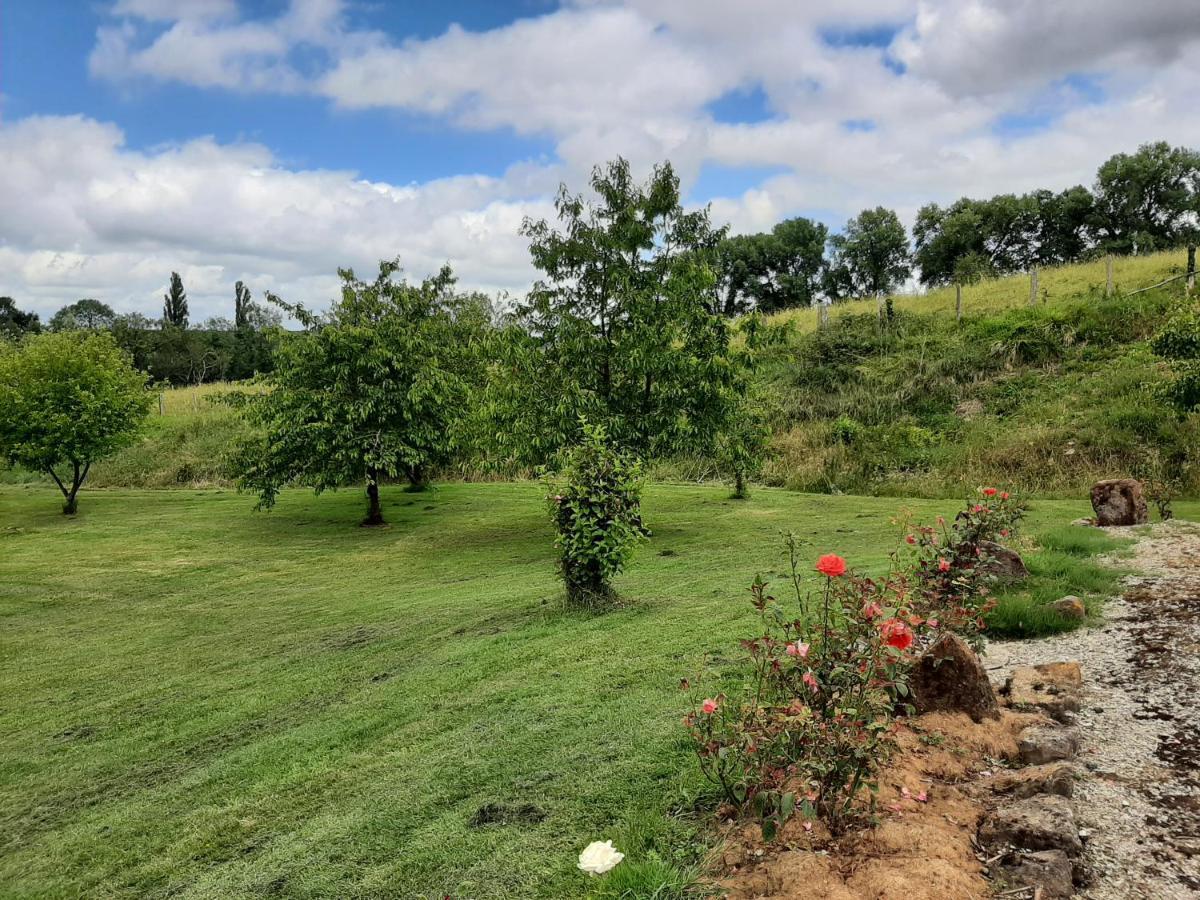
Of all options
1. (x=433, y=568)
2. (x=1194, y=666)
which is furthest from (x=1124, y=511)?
(x=433, y=568)

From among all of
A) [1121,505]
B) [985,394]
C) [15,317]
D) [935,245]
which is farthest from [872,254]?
[15,317]

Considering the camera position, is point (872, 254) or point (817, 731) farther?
point (872, 254)

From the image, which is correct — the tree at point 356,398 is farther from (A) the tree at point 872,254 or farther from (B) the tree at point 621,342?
(A) the tree at point 872,254

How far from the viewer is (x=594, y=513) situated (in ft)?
23.8

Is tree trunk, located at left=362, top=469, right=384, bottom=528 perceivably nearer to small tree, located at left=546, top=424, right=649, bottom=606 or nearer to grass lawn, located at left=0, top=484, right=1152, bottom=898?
grass lawn, located at left=0, top=484, right=1152, bottom=898

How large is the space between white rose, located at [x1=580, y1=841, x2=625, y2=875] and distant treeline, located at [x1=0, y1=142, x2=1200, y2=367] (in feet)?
147

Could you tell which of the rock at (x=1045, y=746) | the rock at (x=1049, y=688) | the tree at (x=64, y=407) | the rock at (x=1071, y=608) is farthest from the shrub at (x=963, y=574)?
the tree at (x=64, y=407)

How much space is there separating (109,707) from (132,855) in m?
3.53

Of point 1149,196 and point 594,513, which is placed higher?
point 1149,196

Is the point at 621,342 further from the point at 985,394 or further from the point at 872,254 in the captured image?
the point at 872,254

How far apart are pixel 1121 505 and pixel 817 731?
890 centimetres

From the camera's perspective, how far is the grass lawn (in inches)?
133

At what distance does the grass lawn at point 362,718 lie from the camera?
11.1ft

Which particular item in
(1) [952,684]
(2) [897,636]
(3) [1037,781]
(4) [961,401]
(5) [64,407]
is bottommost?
(3) [1037,781]
